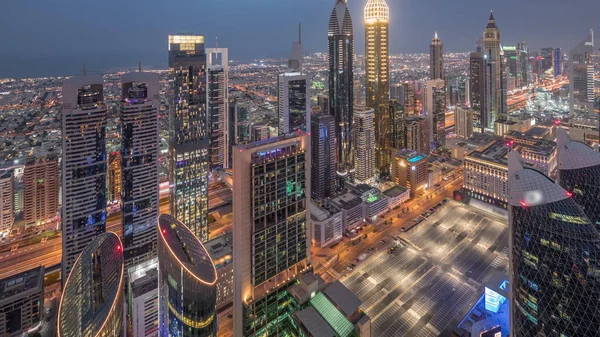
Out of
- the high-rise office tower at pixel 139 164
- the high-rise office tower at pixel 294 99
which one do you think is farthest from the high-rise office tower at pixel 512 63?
the high-rise office tower at pixel 139 164

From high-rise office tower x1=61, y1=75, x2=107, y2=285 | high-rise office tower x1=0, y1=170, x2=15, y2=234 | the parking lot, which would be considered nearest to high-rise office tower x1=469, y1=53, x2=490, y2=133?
the parking lot

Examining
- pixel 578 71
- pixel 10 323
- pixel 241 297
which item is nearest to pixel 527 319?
pixel 241 297

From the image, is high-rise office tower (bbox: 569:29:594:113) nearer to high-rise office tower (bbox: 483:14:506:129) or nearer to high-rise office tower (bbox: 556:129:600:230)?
high-rise office tower (bbox: 483:14:506:129)

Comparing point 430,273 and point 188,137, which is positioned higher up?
point 188,137

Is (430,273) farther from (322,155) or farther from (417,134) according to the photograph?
(417,134)

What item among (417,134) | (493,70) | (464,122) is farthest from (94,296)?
(493,70)

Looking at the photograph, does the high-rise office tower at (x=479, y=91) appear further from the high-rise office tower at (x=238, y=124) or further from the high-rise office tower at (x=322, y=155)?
the high-rise office tower at (x=238, y=124)
